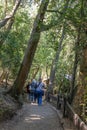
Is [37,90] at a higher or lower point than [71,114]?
lower

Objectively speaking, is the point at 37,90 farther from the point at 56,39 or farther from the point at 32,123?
the point at 32,123

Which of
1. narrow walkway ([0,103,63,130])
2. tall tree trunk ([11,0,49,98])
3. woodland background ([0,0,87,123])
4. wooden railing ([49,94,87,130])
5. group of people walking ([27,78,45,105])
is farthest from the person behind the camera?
group of people walking ([27,78,45,105])

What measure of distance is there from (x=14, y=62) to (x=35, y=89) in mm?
6154

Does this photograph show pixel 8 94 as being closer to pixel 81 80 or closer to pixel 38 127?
pixel 38 127

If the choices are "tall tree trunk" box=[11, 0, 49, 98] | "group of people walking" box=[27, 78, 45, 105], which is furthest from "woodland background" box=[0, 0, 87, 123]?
"group of people walking" box=[27, 78, 45, 105]

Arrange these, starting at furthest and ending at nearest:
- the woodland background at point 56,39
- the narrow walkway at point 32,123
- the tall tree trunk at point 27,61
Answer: the tall tree trunk at point 27,61 < the narrow walkway at point 32,123 < the woodland background at point 56,39

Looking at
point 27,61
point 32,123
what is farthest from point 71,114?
point 27,61

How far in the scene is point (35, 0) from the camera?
18.0 metres

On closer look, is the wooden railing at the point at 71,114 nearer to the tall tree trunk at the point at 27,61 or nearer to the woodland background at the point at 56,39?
the woodland background at the point at 56,39

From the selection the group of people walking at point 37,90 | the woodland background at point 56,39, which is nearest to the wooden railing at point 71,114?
the woodland background at point 56,39

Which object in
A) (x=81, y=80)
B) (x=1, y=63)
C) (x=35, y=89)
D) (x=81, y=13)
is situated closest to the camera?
(x=81, y=80)

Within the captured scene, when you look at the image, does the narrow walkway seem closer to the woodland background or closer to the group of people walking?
the woodland background

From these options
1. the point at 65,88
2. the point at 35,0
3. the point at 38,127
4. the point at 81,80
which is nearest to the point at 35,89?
the point at 65,88

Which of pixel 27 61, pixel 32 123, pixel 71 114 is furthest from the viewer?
pixel 27 61
